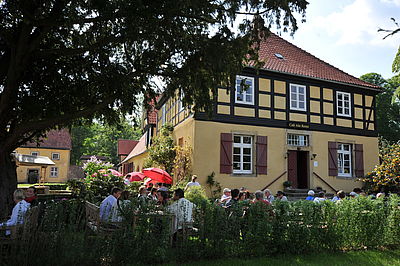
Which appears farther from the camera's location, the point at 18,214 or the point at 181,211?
the point at 181,211

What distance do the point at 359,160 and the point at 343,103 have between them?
10.2 ft

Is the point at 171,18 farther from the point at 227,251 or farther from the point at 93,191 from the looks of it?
the point at 93,191

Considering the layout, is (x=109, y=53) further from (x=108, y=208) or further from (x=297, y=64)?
(x=297, y=64)

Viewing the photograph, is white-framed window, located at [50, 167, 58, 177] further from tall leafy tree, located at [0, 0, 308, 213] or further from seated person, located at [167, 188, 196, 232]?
seated person, located at [167, 188, 196, 232]

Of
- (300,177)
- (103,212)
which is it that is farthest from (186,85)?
(300,177)

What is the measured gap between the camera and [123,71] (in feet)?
25.1

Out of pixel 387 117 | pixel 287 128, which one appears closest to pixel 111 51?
pixel 287 128

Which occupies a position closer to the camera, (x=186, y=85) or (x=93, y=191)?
(x=186, y=85)

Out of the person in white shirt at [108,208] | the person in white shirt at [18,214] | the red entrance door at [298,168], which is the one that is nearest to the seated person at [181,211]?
the person in white shirt at [108,208]

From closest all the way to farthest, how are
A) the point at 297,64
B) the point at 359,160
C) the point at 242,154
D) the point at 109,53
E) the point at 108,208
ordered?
the point at 108,208
the point at 109,53
the point at 242,154
the point at 359,160
the point at 297,64

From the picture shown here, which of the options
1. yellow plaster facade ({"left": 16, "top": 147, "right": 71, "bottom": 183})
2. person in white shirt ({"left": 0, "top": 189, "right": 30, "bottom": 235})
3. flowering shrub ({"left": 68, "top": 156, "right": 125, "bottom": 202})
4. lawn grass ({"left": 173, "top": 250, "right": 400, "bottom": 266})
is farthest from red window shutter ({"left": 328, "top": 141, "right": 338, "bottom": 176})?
yellow plaster facade ({"left": 16, "top": 147, "right": 71, "bottom": 183})

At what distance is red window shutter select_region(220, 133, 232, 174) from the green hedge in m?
7.55

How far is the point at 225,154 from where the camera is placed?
14.1 metres

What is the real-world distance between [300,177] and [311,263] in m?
11.2
